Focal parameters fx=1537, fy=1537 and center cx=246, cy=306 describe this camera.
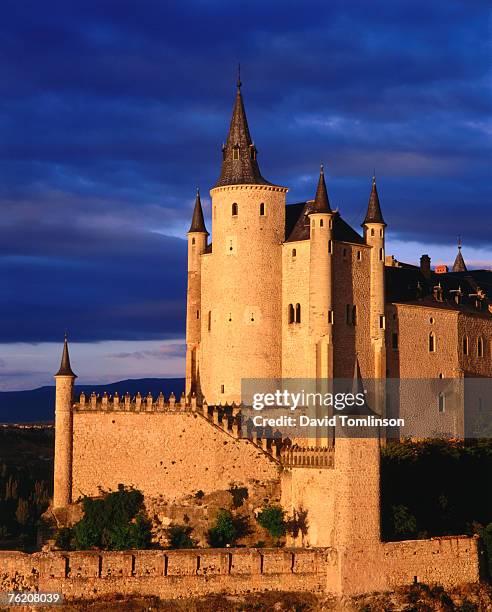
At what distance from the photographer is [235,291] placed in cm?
7412

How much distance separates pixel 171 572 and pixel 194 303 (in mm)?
22226

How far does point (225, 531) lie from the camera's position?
65125 mm

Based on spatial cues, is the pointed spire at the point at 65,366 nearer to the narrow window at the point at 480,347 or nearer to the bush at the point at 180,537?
the bush at the point at 180,537

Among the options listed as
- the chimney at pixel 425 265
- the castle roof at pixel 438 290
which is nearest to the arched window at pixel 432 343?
the castle roof at pixel 438 290

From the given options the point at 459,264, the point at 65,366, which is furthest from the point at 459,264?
the point at 65,366

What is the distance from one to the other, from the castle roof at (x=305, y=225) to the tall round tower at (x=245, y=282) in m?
0.72

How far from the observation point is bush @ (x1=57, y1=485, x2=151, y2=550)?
65250mm

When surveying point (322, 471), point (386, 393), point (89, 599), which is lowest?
point (89, 599)

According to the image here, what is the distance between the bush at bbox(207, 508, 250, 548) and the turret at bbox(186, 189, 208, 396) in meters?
13.1

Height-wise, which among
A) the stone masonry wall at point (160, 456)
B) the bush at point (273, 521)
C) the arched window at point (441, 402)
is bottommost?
the bush at point (273, 521)

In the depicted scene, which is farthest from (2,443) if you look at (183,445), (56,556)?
(56,556)

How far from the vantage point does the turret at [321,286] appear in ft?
239

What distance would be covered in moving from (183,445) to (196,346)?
10.2 meters

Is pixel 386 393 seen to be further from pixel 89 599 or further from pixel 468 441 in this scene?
pixel 89 599
